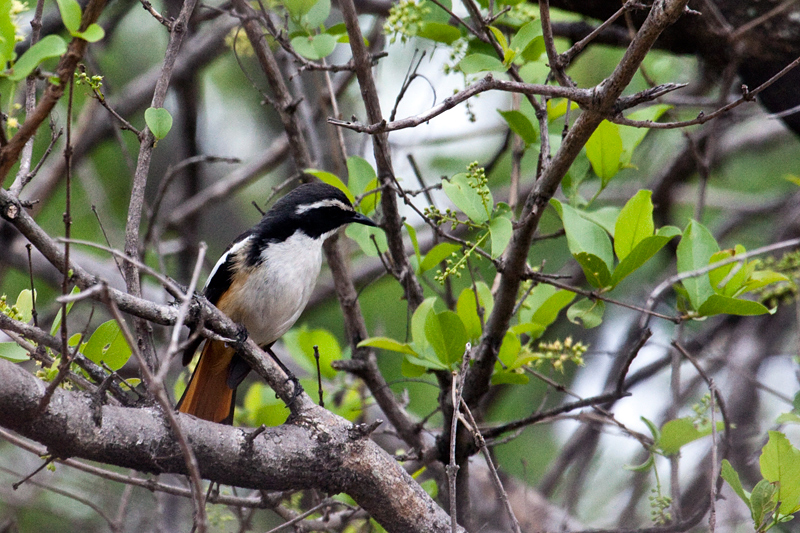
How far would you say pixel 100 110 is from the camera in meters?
6.94

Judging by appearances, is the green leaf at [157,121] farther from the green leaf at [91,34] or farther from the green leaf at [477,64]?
the green leaf at [477,64]

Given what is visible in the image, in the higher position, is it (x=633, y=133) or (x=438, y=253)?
(x=633, y=133)

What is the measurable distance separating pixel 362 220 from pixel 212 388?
125 cm

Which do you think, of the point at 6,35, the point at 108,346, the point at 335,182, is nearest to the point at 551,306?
the point at 335,182

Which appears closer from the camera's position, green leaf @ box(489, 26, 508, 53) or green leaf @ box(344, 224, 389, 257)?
green leaf @ box(489, 26, 508, 53)

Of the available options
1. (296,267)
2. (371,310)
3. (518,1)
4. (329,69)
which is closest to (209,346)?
(296,267)

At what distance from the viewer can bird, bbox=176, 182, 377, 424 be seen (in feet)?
13.2

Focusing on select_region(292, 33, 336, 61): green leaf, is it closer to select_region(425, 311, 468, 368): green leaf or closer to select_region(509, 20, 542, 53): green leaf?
select_region(509, 20, 542, 53): green leaf

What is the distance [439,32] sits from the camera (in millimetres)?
3773

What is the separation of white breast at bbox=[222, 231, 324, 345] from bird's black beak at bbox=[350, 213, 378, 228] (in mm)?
323

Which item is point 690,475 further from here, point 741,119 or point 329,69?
point 329,69

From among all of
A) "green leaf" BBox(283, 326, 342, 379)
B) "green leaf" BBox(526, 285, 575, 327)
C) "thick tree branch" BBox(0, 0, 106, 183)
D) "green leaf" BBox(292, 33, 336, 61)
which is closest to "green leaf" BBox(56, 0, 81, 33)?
"thick tree branch" BBox(0, 0, 106, 183)

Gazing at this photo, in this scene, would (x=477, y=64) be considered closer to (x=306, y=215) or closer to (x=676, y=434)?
(x=306, y=215)

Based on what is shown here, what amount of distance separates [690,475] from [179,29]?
5.06 m
